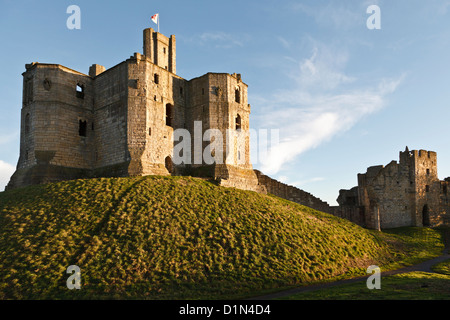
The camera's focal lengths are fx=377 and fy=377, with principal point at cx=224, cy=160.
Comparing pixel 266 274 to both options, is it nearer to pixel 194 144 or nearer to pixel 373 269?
pixel 373 269

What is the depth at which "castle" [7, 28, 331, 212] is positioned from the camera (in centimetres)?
3672

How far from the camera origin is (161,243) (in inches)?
987

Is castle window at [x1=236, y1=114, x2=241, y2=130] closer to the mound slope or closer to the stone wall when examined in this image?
the stone wall

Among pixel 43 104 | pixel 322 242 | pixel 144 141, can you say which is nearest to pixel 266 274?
pixel 322 242

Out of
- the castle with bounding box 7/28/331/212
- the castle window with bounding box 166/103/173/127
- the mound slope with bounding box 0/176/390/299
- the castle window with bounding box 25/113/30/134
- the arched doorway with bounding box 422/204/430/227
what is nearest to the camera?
the mound slope with bounding box 0/176/390/299

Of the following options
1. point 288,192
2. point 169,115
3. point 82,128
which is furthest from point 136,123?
A: point 288,192

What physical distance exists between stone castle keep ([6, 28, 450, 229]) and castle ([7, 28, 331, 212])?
0.10 m

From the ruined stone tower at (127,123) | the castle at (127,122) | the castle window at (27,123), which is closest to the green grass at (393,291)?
the castle at (127,122)

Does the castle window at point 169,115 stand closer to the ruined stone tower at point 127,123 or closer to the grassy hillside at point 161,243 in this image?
the ruined stone tower at point 127,123

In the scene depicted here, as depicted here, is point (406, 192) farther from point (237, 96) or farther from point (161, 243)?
point (161, 243)

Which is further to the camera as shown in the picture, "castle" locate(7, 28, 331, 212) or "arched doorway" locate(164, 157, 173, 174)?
"arched doorway" locate(164, 157, 173, 174)

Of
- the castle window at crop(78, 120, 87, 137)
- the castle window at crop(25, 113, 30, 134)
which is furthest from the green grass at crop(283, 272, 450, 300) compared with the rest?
the castle window at crop(25, 113, 30, 134)

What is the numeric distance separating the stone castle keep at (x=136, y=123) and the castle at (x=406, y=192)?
482cm

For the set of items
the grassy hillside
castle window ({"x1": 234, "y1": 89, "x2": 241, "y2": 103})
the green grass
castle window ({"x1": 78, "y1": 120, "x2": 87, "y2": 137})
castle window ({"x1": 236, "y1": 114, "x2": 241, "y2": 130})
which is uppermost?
castle window ({"x1": 234, "y1": 89, "x2": 241, "y2": 103})
